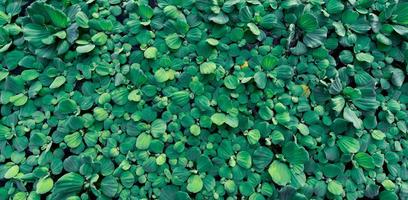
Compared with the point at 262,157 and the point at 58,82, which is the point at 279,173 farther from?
the point at 58,82

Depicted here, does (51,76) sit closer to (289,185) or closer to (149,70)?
(149,70)

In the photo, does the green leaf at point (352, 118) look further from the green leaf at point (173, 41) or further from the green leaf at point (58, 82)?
the green leaf at point (58, 82)

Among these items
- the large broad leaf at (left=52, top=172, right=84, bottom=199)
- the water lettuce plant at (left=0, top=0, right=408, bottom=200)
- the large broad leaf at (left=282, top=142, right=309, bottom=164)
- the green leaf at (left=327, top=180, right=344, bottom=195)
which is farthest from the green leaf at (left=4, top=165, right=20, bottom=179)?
the green leaf at (left=327, top=180, right=344, bottom=195)

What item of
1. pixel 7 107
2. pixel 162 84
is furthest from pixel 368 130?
pixel 7 107

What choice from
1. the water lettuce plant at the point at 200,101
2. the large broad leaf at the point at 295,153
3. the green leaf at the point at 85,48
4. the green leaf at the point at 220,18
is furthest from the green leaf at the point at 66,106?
the large broad leaf at the point at 295,153

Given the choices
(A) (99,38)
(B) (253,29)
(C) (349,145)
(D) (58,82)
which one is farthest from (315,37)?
(D) (58,82)
